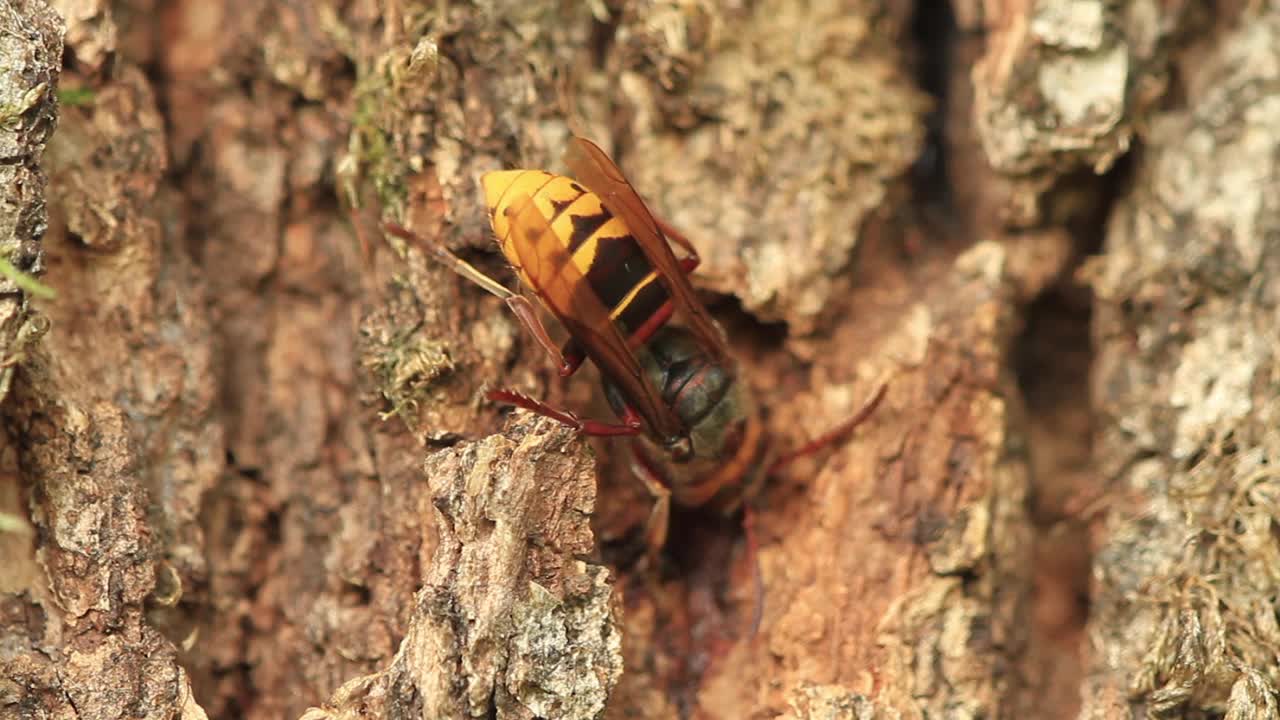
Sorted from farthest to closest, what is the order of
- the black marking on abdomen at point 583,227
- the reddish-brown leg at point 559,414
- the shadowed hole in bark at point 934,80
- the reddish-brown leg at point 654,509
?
the shadowed hole in bark at point 934,80, the reddish-brown leg at point 654,509, the black marking on abdomen at point 583,227, the reddish-brown leg at point 559,414

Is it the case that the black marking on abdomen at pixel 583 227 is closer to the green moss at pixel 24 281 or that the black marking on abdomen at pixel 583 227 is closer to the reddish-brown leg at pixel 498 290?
the reddish-brown leg at pixel 498 290

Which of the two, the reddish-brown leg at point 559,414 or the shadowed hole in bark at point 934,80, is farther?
the shadowed hole in bark at point 934,80

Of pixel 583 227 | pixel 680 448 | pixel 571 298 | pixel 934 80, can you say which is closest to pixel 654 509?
pixel 680 448

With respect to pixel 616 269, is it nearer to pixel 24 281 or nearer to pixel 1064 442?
pixel 24 281

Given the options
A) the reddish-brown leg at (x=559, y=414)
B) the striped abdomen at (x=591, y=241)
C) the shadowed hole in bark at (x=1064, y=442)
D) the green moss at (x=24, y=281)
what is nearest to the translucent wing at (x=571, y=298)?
the striped abdomen at (x=591, y=241)

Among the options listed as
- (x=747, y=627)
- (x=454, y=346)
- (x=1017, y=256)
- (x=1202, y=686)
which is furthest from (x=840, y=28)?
(x=1202, y=686)

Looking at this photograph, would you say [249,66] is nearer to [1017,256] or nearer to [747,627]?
[747,627]
